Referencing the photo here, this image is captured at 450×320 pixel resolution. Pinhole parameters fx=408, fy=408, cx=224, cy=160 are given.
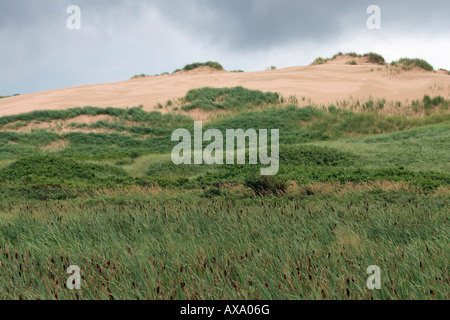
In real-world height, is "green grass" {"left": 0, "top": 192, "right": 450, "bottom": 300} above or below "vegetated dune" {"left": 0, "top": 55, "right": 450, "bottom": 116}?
below

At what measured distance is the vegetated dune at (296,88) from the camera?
112 ft

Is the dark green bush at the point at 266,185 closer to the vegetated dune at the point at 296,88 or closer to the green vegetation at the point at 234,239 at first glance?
the green vegetation at the point at 234,239

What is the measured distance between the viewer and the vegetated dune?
34131 mm

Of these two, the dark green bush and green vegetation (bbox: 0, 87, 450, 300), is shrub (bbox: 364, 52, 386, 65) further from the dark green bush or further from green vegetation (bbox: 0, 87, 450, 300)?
the dark green bush

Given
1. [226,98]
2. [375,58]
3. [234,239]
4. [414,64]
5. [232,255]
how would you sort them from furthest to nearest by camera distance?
[375,58] → [414,64] → [226,98] → [234,239] → [232,255]

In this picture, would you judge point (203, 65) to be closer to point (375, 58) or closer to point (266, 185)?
point (375, 58)

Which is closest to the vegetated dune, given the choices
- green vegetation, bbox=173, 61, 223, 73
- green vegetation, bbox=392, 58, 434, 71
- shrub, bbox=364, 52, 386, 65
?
green vegetation, bbox=392, 58, 434, 71

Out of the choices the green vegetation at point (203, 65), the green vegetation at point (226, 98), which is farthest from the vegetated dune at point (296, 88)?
the green vegetation at point (203, 65)

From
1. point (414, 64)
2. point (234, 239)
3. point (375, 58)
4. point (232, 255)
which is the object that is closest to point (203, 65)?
point (375, 58)

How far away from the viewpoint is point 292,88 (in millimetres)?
37469

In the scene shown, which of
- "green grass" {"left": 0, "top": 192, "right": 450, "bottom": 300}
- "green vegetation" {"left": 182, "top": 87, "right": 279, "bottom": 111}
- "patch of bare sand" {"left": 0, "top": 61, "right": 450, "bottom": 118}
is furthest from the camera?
"patch of bare sand" {"left": 0, "top": 61, "right": 450, "bottom": 118}

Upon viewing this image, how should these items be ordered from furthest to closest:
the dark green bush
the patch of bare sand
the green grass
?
1. the patch of bare sand
2. the dark green bush
3. the green grass

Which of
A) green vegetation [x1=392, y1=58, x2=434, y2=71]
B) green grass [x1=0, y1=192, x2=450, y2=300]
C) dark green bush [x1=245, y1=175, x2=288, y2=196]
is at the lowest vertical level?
dark green bush [x1=245, y1=175, x2=288, y2=196]

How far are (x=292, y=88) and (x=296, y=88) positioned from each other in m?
0.36
